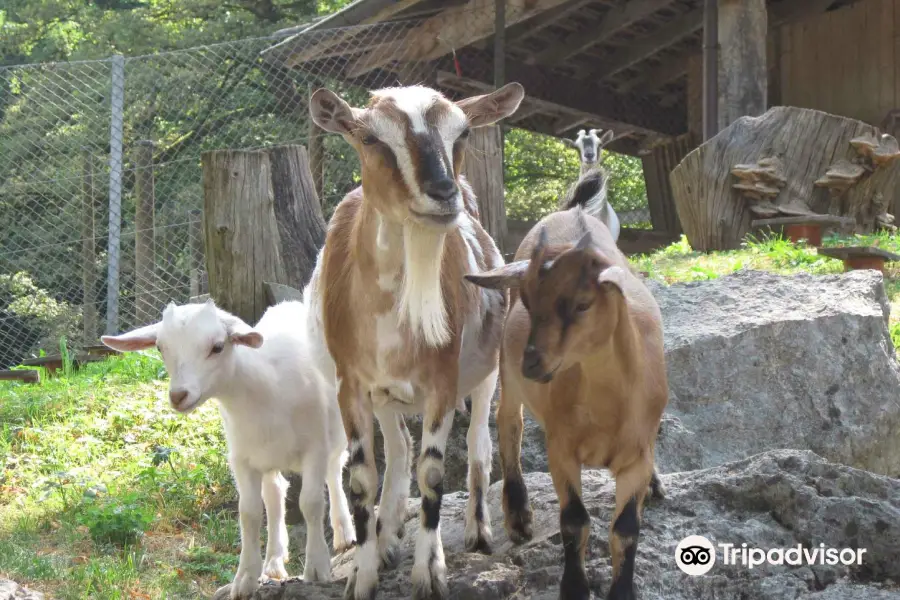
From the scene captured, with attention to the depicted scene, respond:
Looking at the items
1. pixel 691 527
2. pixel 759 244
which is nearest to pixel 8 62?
pixel 759 244

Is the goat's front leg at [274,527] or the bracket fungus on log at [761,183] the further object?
the bracket fungus on log at [761,183]

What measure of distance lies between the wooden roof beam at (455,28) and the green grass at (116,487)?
15.5ft

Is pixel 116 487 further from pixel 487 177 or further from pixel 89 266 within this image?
pixel 89 266

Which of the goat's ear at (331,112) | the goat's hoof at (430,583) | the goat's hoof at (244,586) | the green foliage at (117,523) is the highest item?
the goat's ear at (331,112)

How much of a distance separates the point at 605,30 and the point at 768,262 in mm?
6253

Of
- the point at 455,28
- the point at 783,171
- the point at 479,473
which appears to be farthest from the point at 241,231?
the point at 455,28

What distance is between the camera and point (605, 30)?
14539 millimetres

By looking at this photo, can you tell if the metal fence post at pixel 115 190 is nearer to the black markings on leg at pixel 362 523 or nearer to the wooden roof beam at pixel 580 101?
the wooden roof beam at pixel 580 101

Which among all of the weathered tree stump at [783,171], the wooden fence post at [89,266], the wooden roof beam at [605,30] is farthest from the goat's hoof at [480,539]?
the wooden roof beam at [605,30]

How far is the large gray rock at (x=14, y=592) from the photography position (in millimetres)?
4498

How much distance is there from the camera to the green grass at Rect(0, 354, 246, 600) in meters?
5.43

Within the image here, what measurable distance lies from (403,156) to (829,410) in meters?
3.46

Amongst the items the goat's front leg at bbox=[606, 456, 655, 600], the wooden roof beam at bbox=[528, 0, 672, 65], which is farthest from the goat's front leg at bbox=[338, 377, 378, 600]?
the wooden roof beam at bbox=[528, 0, 672, 65]

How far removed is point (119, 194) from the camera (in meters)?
9.32
